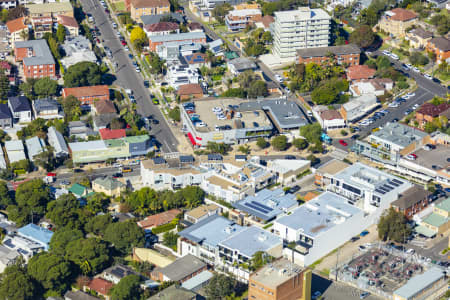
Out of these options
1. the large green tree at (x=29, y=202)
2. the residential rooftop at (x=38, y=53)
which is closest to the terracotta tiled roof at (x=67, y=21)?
the residential rooftop at (x=38, y=53)

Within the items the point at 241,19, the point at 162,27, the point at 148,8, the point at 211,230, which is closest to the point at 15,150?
the point at 211,230

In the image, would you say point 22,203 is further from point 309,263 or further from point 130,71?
point 130,71

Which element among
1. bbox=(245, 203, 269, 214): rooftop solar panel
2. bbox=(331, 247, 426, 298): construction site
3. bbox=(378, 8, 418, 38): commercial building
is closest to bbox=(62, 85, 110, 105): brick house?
bbox=(245, 203, 269, 214): rooftop solar panel

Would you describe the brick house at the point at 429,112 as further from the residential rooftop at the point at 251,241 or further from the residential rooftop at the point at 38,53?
the residential rooftop at the point at 38,53

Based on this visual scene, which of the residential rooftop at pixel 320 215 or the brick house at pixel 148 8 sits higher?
the brick house at pixel 148 8

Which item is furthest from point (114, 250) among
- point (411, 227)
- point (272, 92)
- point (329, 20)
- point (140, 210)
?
point (329, 20)

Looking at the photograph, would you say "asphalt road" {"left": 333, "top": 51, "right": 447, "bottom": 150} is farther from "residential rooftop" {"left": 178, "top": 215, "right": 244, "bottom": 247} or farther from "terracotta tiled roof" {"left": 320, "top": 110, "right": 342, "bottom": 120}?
"residential rooftop" {"left": 178, "top": 215, "right": 244, "bottom": 247}
